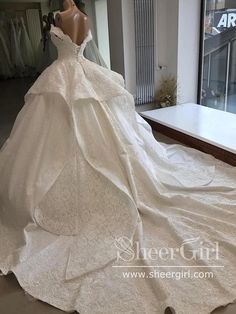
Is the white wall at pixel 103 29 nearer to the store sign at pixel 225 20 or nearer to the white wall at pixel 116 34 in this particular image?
the white wall at pixel 116 34

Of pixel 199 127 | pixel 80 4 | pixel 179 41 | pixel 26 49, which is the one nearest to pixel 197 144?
pixel 199 127

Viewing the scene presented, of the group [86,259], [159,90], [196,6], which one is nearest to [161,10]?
[196,6]

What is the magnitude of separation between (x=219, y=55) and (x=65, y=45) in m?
2.29

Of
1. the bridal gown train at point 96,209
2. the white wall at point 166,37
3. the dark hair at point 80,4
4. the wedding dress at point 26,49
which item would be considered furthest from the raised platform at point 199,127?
the wedding dress at point 26,49

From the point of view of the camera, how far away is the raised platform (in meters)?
2.55

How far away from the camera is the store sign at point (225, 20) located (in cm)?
320

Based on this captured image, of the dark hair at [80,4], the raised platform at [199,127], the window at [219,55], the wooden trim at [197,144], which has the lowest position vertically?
the wooden trim at [197,144]

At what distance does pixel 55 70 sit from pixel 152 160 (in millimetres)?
911

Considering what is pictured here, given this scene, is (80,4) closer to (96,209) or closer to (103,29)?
(103,29)

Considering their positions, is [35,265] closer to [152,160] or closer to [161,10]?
[152,160]

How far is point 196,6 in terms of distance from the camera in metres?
3.34

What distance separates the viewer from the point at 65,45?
186 cm

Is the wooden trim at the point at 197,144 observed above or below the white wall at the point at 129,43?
below

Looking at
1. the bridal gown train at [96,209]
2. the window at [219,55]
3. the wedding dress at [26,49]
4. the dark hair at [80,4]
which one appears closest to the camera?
the bridal gown train at [96,209]
